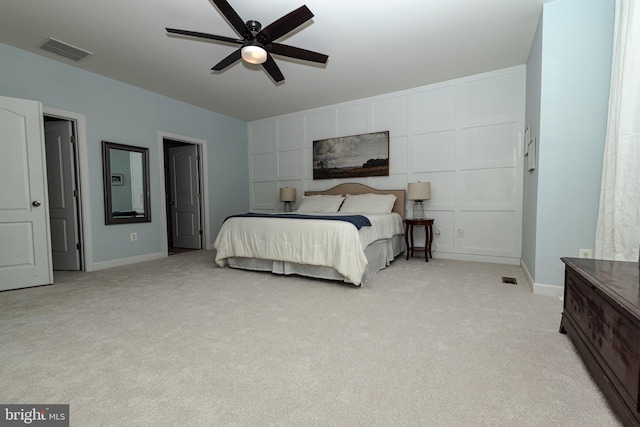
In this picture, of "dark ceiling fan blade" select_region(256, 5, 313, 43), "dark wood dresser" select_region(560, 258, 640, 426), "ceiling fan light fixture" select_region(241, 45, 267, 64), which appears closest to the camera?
"dark wood dresser" select_region(560, 258, 640, 426)

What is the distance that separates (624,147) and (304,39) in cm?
287

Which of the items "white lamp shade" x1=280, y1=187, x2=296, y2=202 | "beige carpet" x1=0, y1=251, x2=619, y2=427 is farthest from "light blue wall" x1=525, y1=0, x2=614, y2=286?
"white lamp shade" x1=280, y1=187, x2=296, y2=202

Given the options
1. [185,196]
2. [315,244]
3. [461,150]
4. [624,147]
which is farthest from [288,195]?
[624,147]

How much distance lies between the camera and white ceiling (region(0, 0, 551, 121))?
256cm

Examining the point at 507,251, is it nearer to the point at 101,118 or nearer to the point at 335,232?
the point at 335,232

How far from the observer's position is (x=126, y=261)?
166 inches

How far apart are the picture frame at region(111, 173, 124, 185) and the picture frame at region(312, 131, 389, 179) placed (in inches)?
121

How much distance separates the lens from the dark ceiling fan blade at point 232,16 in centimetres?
204

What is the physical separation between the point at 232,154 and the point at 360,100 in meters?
2.80

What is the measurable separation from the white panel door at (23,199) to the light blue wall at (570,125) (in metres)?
5.10

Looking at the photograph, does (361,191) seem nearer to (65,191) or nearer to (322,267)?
(322,267)

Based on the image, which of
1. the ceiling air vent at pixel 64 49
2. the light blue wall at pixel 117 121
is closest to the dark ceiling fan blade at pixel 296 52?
the ceiling air vent at pixel 64 49

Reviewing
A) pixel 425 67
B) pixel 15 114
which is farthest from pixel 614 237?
pixel 15 114

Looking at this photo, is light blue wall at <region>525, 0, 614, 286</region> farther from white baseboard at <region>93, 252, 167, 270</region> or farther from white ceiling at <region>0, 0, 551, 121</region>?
white baseboard at <region>93, 252, 167, 270</region>
